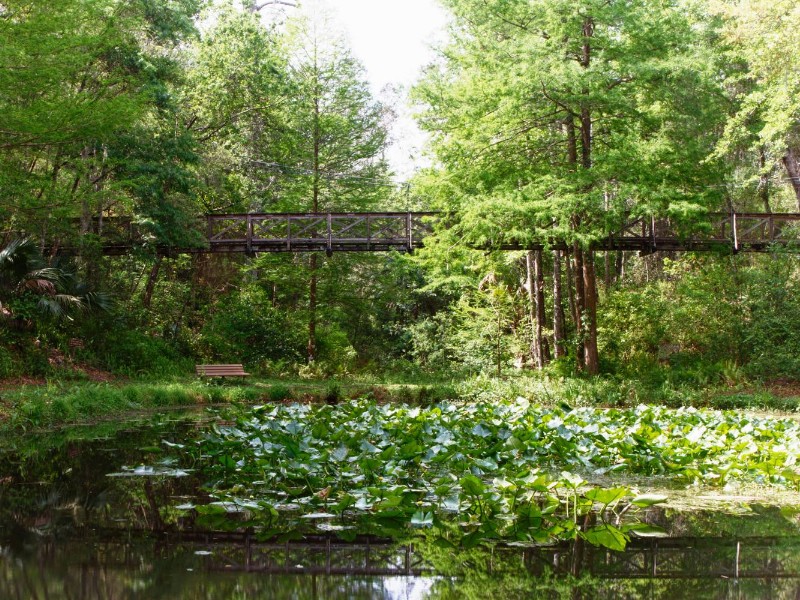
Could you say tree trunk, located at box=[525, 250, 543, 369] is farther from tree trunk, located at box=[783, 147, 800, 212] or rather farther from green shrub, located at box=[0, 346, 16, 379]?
green shrub, located at box=[0, 346, 16, 379]

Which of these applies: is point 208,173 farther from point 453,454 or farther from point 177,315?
point 453,454

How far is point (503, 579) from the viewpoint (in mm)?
3211

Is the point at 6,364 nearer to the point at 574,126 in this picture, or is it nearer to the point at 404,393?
the point at 404,393

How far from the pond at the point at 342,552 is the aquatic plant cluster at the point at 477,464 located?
0.05m

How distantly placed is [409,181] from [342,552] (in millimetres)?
15728

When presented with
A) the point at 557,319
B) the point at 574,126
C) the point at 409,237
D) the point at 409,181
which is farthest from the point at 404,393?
the point at 574,126

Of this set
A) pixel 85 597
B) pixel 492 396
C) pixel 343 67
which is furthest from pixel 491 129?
pixel 85 597

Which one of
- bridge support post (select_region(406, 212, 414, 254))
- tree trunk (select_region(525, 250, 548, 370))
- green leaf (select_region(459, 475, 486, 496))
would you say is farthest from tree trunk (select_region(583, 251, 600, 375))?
green leaf (select_region(459, 475, 486, 496))

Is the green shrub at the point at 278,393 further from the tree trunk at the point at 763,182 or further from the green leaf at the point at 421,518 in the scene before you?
the tree trunk at the point at 763,182

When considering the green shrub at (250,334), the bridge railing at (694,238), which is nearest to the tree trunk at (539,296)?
the bridge railing at (694,238)

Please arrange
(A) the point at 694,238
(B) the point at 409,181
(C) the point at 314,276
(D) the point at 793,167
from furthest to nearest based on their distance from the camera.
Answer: (C) the point at 314,276
(D) the point at 793,167
(B) the point at 409,181
(A) the point at 694,238

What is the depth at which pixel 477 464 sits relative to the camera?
15.7 ft

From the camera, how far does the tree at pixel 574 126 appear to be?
1482 cm

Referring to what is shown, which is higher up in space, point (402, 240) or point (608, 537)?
point (402, 240)
